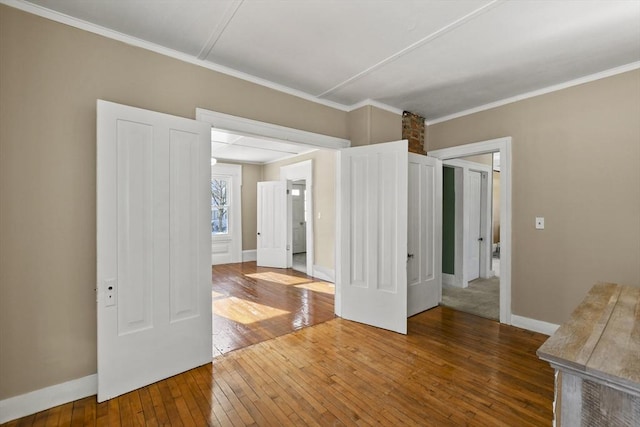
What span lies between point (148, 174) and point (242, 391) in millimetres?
1780

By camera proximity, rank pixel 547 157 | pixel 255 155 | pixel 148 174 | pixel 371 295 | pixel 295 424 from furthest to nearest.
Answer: pixel 255 155, pixel 371 295, pixel 547 157, pixel 148 174, pixel 295 424

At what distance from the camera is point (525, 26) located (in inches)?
81.7

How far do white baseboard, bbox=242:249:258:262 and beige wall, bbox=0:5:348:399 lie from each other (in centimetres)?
534

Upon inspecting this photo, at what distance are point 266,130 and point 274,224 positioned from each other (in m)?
3.95

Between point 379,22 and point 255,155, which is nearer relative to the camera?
point 379,22

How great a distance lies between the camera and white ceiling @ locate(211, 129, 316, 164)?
5.05m

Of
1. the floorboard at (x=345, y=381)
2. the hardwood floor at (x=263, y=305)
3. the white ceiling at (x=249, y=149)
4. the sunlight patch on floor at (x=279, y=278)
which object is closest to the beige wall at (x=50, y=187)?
the floorboard at (x=345, y=381)

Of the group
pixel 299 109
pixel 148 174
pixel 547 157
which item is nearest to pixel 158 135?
pixel 148 174

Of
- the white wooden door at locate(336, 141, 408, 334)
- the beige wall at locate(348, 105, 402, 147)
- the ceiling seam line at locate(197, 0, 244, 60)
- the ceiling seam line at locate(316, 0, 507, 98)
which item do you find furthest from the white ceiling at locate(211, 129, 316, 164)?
the ceiling seam line at locate(197, 0, 244, 60)

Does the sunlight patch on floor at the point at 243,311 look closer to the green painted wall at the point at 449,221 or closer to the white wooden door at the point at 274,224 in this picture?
the white wooden door at the point at 274,224

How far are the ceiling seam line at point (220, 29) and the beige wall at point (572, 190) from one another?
10.3 feet

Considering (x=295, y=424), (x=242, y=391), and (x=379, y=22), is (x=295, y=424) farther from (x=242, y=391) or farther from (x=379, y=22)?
(x=379, y=22)

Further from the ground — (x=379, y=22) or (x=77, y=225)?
(x=379, y=22)

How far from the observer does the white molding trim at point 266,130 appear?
104 inches
